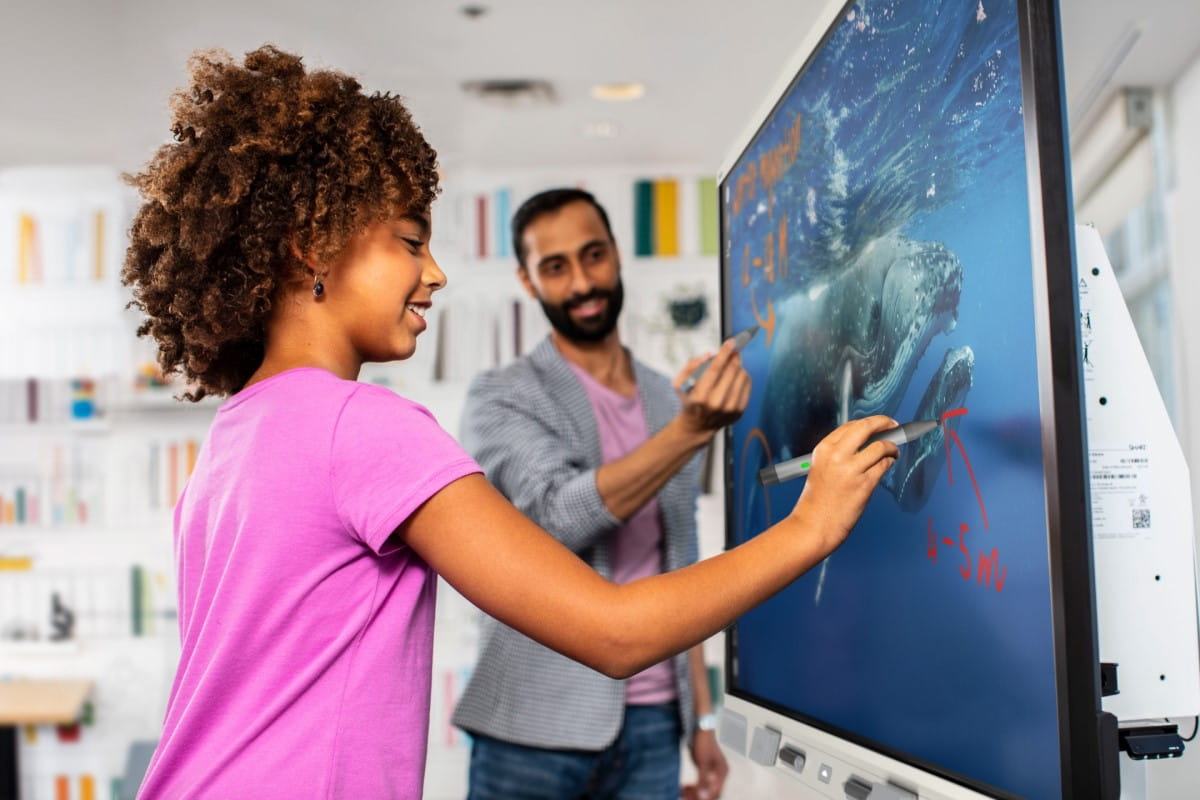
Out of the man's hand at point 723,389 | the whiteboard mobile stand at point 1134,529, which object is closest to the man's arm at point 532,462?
the man's hand at point 723,389

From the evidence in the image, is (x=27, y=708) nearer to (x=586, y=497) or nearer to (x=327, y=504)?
(x=586, y=497)

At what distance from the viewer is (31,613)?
4.04 m

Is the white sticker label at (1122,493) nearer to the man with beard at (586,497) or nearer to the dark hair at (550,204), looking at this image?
the man with beard at (586,497)

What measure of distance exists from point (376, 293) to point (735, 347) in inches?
22.3

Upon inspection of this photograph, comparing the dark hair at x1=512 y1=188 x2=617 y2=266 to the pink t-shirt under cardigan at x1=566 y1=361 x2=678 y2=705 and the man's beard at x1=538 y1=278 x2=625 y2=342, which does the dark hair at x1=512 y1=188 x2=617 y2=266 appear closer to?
the man's beard at x1=538 y1=278 x2=625 y2=342

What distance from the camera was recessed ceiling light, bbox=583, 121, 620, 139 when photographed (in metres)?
3.73

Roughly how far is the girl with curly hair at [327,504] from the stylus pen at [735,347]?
0.51 meters

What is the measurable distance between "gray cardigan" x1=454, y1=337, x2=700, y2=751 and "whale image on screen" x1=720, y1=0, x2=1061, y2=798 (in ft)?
1.29

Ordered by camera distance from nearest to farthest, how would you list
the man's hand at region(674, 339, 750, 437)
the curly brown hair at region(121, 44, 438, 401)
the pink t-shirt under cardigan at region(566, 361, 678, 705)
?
the curly brown hair at region(121, 44, 438, 401) → the man's hand at region(674, 339, 750, 437) → the pink t-shirt under cardigan at region(566, 361, 678, 705)

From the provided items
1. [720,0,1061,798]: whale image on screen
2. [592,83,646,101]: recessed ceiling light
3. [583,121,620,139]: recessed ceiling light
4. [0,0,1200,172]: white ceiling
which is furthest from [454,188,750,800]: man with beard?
[583,121,620,139]: recessed ceiling light

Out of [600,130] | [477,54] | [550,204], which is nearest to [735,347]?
[550,204]

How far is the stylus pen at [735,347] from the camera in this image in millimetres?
1389

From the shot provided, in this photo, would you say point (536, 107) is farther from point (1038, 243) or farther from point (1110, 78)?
point (1038, 243)

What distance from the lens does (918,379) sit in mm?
921
